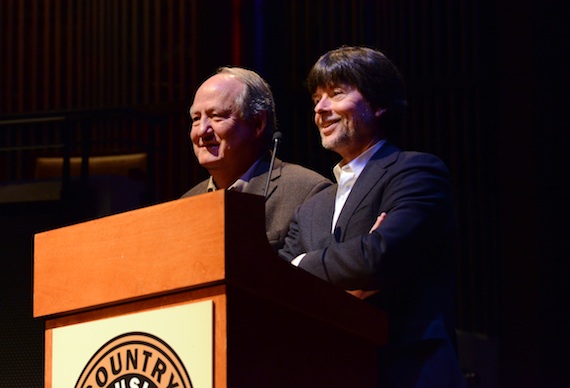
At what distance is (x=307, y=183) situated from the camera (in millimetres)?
2725

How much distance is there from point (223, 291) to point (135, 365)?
0.22 metres

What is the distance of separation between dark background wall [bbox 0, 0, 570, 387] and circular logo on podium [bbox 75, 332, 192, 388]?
183 cm

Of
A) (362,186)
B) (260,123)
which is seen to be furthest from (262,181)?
(362,186)

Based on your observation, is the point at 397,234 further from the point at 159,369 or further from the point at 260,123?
the point at 260,123

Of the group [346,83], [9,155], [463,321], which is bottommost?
[463,321]

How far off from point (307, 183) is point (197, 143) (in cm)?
35

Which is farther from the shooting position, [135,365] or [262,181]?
[262,181]

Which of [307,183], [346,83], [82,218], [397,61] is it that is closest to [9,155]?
[82,218]

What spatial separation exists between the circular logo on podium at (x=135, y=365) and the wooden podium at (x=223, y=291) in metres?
0.02

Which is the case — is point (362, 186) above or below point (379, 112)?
below

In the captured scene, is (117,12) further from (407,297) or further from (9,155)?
(407,297)

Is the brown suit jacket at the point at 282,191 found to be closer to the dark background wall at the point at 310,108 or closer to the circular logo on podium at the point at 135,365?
the circular logo on podium at the point at 135,365

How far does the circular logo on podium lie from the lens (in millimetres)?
1579

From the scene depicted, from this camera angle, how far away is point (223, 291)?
60.1 inches
